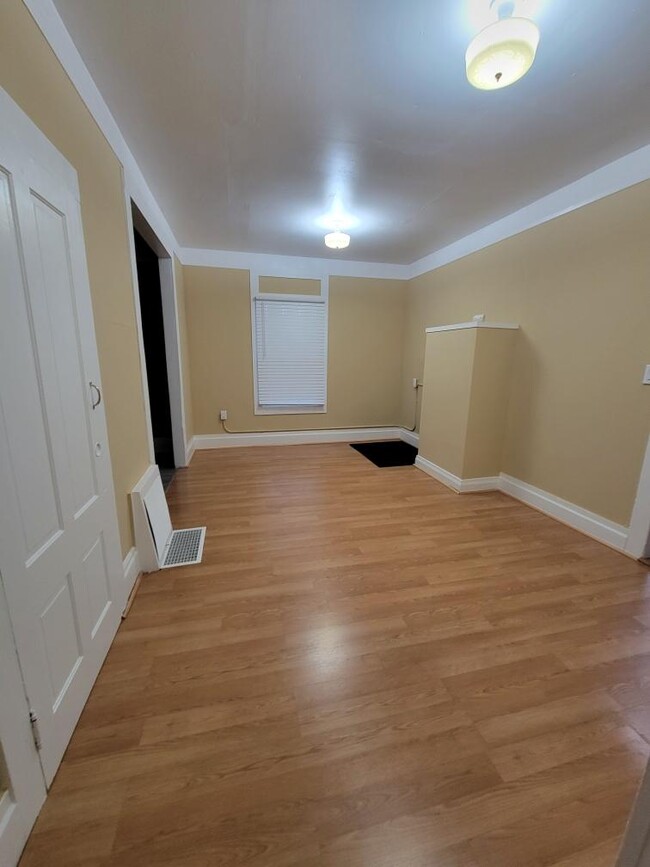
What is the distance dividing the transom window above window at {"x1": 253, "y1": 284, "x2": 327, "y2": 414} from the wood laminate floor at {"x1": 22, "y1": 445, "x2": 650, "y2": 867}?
9.33 ft

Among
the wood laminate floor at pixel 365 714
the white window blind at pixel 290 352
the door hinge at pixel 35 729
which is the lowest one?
the wood laminate floor at pixel 365 714

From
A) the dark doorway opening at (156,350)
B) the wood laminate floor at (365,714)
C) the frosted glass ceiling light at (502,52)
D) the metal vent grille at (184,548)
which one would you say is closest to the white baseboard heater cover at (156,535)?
the metal vent grille at (184,548)

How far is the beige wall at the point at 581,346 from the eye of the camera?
7.47 ft

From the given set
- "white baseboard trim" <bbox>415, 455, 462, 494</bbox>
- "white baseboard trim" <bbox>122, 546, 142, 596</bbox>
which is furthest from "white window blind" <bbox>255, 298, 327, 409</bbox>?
"white baseboard trim" <bbox>122, 546, 142, 596</bbox>

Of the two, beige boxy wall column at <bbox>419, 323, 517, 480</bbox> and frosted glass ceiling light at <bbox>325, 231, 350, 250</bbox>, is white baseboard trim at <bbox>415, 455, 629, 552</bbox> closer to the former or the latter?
beige boxy wall column at <bbox>419, 323, 517, 480</bbox>

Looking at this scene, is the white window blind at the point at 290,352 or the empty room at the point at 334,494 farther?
the white window blind at the point at 290,352

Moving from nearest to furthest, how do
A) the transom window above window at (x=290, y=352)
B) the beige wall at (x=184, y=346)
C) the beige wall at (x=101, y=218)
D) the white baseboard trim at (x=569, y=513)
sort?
the beige wall at (x=101, y=218), the white baseboard trim at (x=569, y=513), the beige wall at (x=184, y=346), the transom window above window at (x=290, y=352)

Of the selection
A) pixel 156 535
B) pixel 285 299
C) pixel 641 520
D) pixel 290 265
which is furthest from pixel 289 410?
pixel 641 520

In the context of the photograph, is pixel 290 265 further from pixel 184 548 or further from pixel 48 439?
pixel 48 439

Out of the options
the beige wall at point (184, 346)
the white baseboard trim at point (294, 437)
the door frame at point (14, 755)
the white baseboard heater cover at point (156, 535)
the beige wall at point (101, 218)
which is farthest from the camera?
the white baseboard trim at point (294, 437)

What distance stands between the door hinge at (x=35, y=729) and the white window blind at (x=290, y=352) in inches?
161

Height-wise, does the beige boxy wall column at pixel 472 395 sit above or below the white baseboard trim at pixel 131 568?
above

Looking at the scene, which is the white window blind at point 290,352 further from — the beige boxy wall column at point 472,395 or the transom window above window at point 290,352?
the beige boxy wall column at point 472,395

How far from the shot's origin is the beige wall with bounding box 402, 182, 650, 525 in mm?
2277
